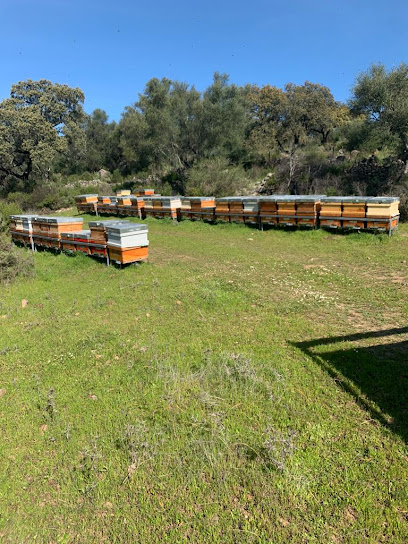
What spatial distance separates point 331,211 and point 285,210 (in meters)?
1.84

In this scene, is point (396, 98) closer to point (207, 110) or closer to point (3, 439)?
point (207, 110)

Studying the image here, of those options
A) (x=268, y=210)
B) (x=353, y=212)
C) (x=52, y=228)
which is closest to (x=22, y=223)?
(x=52, y=228)

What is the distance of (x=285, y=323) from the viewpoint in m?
5.99

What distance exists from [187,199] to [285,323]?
12.1m

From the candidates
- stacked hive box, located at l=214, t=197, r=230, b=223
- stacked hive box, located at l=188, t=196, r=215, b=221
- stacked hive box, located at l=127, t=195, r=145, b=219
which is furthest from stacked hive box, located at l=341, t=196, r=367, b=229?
stacked hive box, located at l=127, t=195, r=145, b=219

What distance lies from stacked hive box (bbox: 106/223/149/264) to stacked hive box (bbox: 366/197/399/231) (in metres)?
7.46

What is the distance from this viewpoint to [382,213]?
11.2m

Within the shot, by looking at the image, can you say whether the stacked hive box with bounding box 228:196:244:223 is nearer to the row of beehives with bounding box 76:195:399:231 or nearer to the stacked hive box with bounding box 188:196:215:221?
the row of beehives with bounding box 76:195:399:231

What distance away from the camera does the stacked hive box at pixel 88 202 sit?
75.9ft

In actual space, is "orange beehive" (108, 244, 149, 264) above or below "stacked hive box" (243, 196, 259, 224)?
below

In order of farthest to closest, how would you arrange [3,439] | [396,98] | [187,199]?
[396,98], [187,199], [3,439]

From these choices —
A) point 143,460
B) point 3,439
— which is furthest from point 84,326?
point 143,460

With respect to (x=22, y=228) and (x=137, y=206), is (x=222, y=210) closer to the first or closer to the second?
(x=137, y=206)

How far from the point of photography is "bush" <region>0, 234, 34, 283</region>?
943 centimetres
